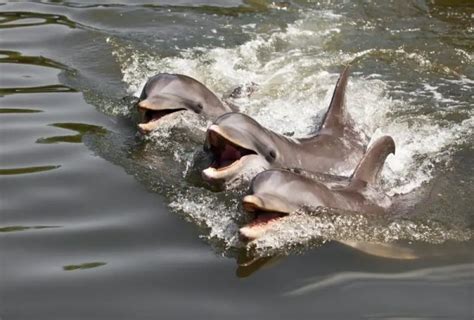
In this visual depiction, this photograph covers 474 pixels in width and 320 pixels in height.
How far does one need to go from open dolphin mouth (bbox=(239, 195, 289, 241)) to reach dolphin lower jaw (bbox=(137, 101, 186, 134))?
2.59 m

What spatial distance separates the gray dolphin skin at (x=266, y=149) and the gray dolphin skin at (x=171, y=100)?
123 cm

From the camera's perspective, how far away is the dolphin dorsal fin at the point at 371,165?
7332mm

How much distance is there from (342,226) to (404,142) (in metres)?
2.90

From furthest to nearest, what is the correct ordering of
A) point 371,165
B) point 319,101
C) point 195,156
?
1. point 319,101
2. point 195,156
3. point 371,165

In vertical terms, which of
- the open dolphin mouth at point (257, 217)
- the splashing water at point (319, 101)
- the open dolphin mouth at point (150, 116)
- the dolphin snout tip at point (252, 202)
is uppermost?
the dolphin snout tip at point (252, 202)

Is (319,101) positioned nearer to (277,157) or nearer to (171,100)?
(171,100)

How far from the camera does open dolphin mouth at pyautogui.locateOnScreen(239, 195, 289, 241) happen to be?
588 centimetres

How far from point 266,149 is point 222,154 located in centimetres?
41

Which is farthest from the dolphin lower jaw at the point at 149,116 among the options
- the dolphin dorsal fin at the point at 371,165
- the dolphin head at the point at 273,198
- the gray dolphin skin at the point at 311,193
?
the dolphin head at the point at 273,198

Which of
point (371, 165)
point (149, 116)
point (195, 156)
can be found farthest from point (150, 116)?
point (371, 165)

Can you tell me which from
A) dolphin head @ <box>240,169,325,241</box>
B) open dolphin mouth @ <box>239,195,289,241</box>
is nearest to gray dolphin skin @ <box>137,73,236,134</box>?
dolphin head @ <box>240,169,325,241</box>

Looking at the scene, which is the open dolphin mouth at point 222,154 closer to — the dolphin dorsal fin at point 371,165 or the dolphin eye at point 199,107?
the dolphin dorsal fin at point 371,165

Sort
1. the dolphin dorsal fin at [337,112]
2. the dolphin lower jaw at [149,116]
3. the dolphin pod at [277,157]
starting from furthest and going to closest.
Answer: the dolphin dorsal fin at [337,112], the dolphin lower jaw at [149,116], the dolphin pod at [277,157]

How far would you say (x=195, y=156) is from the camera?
8102 mm
